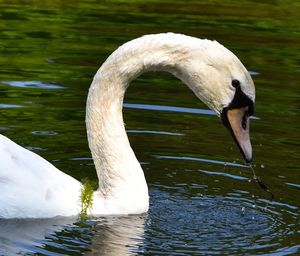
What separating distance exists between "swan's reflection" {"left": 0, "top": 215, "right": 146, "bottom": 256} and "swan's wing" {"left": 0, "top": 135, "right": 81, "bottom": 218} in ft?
0.23

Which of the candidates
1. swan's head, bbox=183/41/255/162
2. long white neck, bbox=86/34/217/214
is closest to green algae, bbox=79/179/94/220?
long white neck, bbox=86/34/217/214

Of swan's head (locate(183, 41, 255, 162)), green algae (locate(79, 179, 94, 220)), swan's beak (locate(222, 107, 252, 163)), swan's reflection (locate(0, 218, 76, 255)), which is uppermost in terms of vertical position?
swan's head (locate(183, 41, 255, 162))

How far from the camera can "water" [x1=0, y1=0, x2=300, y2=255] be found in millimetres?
7414

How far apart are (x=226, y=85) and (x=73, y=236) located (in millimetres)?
1512

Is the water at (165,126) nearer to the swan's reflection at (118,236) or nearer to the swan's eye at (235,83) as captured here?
the swan's reflection at (118,236)

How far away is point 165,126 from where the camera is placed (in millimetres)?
10531

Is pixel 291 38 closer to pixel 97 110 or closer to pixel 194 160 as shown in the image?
pixel 194 160

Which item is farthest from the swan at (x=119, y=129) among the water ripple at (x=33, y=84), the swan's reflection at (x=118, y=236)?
the water ripple at (x=33, y=84)

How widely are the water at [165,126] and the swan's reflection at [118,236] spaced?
0.5 inches

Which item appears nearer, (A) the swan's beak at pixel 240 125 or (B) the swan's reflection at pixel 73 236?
(B) the swan's reflection at pixel 73 236

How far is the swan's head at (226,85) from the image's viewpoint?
762cm

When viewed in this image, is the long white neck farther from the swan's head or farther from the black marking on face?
the black marking on face

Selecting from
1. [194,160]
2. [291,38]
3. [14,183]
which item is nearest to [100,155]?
[14,183]

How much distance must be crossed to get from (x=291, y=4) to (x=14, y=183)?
10.7 m
